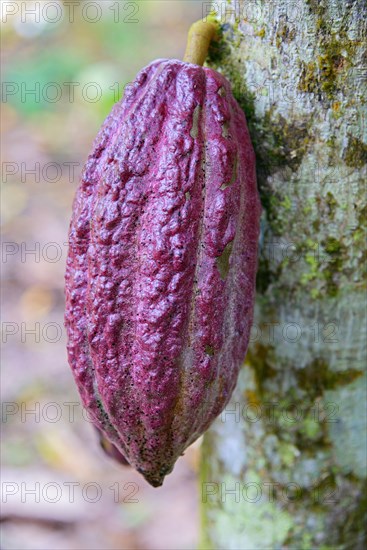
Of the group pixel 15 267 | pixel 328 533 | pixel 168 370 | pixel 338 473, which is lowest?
pixel 15 267

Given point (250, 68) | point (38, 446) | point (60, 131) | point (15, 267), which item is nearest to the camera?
point (250, 68)

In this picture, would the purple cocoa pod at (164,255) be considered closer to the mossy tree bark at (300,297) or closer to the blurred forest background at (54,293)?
the mossy tree bark at (300,297)

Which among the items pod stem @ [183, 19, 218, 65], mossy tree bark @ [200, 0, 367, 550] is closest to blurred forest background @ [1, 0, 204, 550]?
mossy tree bark @ [200, 0, 367, 550]

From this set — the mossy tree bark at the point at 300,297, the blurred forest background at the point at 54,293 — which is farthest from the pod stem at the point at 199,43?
the blurred forest background at the point at 54,293

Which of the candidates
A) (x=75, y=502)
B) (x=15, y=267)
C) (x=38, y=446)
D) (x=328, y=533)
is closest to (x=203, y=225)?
(x=328, y=533)

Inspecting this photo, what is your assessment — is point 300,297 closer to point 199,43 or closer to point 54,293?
point 199,43

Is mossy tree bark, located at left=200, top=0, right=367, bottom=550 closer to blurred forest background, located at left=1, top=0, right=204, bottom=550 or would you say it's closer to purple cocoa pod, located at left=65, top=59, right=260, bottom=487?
purple cocoa pod, located at left=65, top=59, right=260, bottom=487

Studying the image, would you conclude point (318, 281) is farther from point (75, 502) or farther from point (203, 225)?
point (75, 502)
